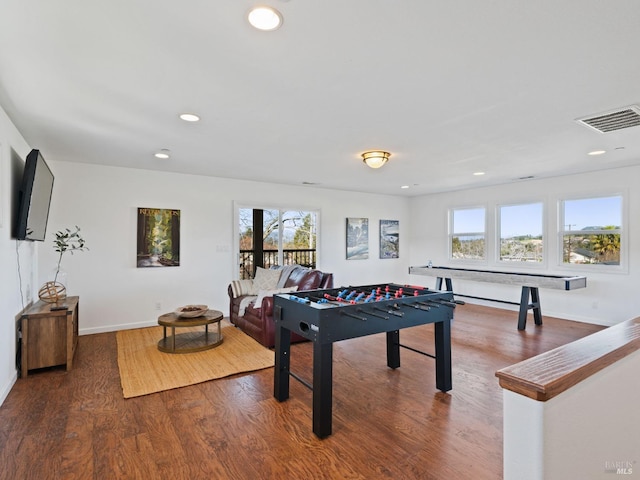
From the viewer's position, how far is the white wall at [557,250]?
Result: 493cm

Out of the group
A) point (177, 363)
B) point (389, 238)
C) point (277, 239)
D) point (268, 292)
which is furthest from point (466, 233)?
point (177, 363)

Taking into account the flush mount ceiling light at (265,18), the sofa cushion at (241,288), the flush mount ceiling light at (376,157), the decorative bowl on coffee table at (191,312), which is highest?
the flush mount ceiling light at (265,18)

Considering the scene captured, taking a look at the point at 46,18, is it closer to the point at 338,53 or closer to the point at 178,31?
the point at 178,31

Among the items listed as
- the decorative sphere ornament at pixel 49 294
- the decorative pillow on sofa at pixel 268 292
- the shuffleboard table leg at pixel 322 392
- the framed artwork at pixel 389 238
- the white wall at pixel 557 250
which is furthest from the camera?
the framed artwork at pixel 389 238

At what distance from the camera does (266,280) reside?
16.9ft

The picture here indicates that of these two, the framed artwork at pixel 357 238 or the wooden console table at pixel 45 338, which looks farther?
the framed artwork at pixel 357 238

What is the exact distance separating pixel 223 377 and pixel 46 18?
290cm

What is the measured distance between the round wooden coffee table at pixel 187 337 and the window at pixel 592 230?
559 centimetres

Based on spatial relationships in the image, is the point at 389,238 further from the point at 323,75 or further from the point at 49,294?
the point at 49,294

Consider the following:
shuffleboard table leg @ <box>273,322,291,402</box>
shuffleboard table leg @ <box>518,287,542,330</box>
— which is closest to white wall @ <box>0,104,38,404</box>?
shuffleboard table leg @ <box>273,322,291,402</box>

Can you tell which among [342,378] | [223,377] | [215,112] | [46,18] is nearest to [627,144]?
[342,378]

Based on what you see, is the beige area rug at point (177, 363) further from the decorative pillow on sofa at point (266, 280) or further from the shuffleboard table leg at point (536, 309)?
the shuffleboard table leg at point (536, 309)

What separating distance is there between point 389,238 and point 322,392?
5.97m

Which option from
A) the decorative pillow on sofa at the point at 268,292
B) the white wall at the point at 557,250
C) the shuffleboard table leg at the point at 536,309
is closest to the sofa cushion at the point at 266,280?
the decorative pillow on sofa at the point at 268,292
